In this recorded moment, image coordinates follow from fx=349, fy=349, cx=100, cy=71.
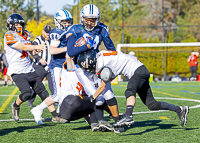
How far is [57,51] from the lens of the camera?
5.92 metres

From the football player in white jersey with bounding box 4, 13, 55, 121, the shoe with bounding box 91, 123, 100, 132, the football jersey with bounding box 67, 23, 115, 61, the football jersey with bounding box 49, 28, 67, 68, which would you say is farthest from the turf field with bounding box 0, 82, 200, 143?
the football jersey with bounding box 67, 23, 115, 61

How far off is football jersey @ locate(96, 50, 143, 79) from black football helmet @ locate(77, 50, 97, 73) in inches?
2.8

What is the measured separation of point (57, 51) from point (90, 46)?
1166 millimetres

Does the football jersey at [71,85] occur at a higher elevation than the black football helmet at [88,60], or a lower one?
lower

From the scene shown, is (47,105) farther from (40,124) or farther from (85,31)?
(85,31)

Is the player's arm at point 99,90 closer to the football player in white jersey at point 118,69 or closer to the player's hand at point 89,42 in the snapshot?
the football player in white jersey at point 118,69

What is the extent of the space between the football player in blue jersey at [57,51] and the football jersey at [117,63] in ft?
4.29

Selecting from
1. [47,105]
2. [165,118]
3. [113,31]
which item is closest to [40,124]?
[47,105]

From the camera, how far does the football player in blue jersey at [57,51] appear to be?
234 inches

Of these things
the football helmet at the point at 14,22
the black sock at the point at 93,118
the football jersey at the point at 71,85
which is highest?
the football helmet at the point at 14,22

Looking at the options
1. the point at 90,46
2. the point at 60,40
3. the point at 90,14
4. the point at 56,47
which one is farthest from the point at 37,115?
the point at 90,14

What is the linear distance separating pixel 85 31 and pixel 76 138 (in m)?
1.64

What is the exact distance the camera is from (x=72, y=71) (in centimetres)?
539

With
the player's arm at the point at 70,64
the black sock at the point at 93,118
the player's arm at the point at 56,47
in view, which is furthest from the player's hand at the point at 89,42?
the black sock at the point at 93,118
